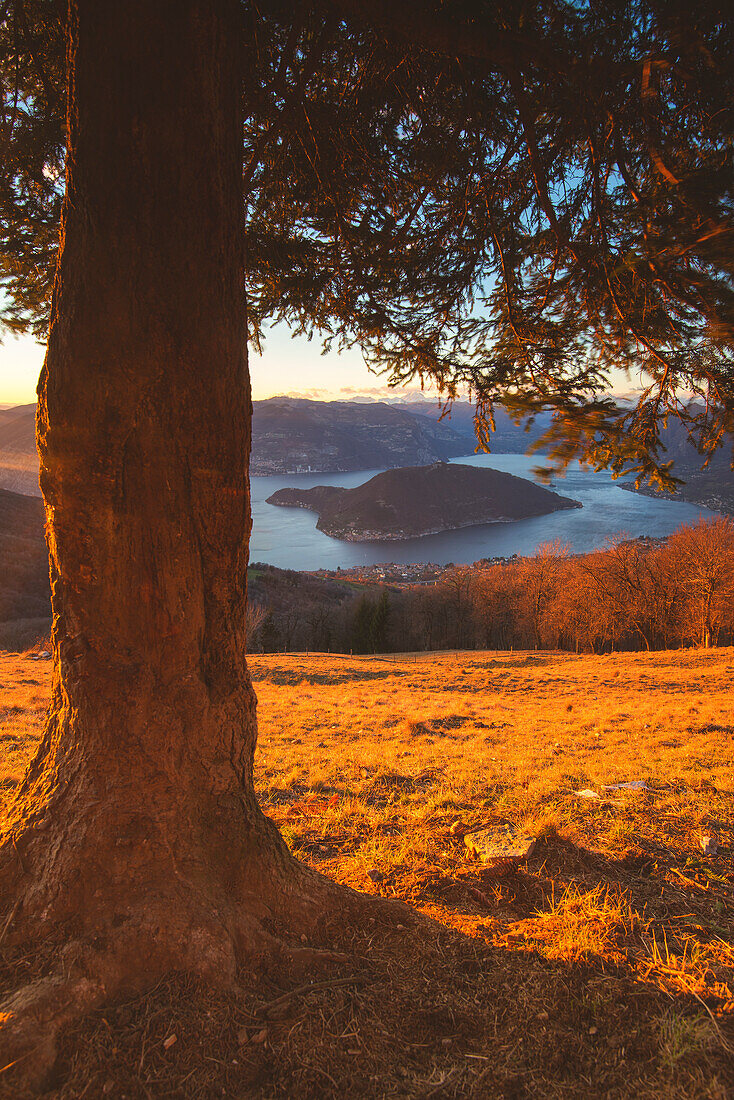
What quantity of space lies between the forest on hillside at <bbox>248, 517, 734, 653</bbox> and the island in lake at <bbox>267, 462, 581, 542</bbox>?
62.2 metres

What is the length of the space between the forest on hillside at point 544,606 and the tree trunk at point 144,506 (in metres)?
31.5

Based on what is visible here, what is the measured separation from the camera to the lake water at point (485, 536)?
8931cm

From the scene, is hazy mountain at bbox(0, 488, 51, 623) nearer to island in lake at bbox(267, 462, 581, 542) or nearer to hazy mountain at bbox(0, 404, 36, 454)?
hazy mountain at bbox(0, 404, 36, 454)

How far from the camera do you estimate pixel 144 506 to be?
196 centimetres

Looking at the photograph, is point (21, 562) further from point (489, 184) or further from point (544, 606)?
point (489, 184)

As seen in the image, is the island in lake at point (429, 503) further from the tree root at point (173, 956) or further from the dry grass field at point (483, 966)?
the tree root at point (173, 956)

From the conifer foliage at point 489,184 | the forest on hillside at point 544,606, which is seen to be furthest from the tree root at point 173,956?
the forest on hillside at point 544,606

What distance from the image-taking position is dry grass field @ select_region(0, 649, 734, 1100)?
58.7 inches

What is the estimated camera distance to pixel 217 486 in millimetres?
2070

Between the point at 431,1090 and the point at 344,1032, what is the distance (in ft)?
1.02

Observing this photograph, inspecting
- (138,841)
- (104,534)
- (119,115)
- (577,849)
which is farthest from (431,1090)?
(119,115)

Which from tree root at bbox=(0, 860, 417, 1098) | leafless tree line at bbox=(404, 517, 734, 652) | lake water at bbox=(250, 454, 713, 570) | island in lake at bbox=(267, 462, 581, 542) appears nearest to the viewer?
tree root at bbox=(0, 860, 417, 1098)

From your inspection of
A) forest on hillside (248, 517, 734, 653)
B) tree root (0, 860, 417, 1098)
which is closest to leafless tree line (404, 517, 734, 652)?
forest on hillside (248, 517, 734, 653)

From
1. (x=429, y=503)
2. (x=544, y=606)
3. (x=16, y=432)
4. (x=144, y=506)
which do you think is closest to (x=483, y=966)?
(x=144, y=506)
